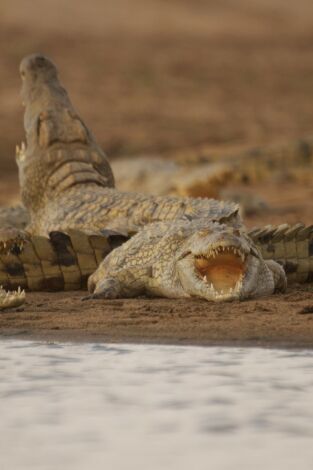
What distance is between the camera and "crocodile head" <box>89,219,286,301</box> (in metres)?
5.79

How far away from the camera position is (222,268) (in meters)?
5.97

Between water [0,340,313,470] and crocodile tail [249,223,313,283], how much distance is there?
2.65 meters

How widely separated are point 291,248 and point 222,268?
4.32ft

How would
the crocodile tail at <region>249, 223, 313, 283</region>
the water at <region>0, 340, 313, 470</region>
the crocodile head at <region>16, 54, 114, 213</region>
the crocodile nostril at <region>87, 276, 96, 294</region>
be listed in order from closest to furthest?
the water at <region>0, 340, 313, 470</region>
the crocodile nostril at <region>87, 276, 96, 294</region>
the crocodile tail at <region>249, 223, 313, 283</region>
the crocodile head at <region>16, 54, 114, 213</region>

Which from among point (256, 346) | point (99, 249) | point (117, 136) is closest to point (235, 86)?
point (117, 136)

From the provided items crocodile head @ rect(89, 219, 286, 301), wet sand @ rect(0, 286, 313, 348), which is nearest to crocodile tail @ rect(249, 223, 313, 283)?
crocodile head @ rect(89, 219, 286, 301)

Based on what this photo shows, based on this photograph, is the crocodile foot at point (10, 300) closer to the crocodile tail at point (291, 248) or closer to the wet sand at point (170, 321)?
the wet sand at point (170, 321)

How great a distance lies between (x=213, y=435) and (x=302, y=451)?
289mm

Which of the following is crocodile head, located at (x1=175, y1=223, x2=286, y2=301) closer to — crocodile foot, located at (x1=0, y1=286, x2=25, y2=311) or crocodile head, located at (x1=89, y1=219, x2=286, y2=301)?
crocodile head, located at (x1=89, y1=219, x2=286, y2=301)

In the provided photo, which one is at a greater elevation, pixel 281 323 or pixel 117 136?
pixel 117 136

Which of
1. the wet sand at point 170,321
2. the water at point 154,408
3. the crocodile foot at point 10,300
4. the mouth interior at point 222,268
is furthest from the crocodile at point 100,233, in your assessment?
the water at point 154,408

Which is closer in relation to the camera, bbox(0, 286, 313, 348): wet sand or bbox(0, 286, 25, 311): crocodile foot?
bbox(0, 286, 313, 348): wet sand

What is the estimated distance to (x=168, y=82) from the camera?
39.3 metres

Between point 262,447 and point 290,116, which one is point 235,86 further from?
point 262,447
